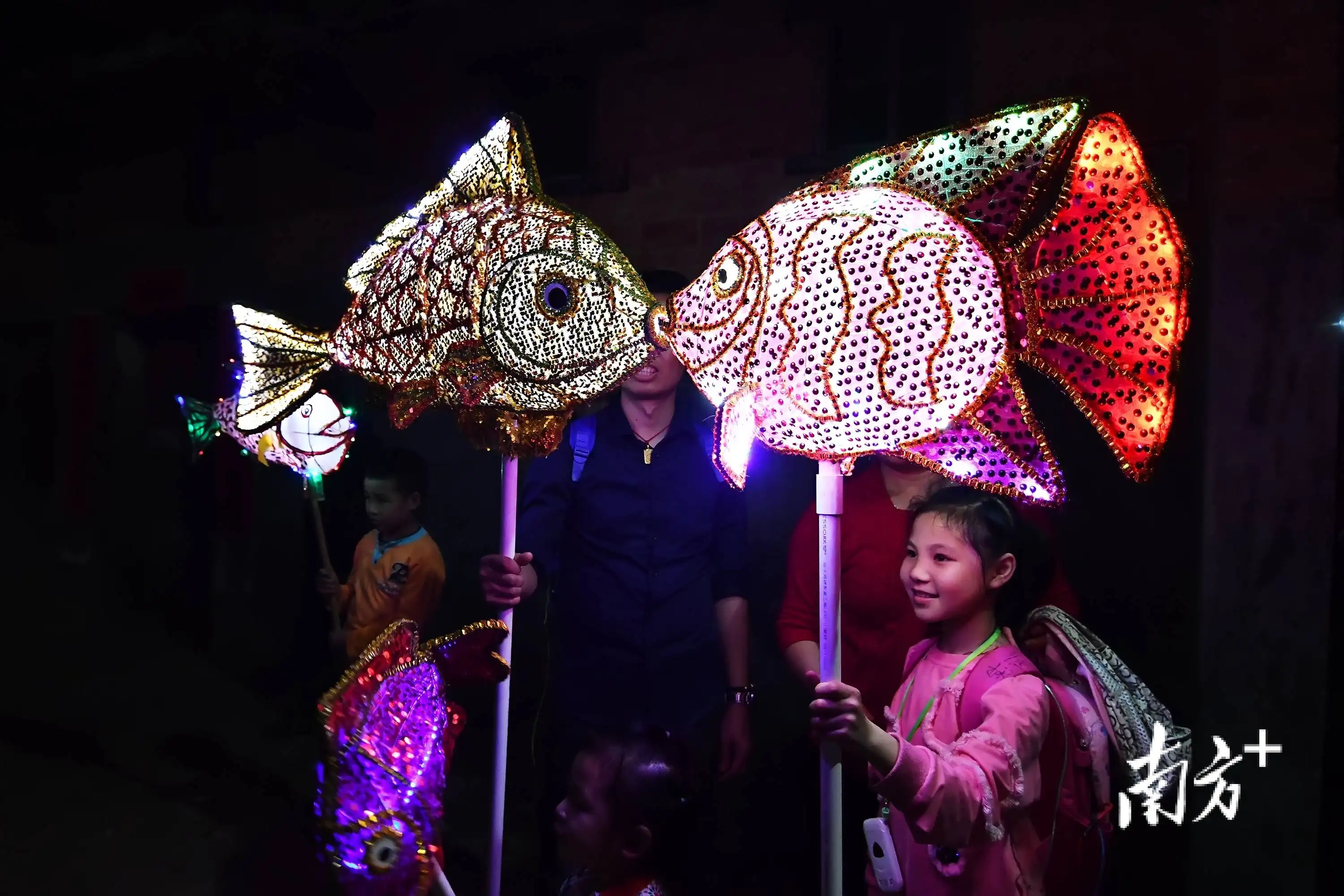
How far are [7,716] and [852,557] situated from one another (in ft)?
9.86

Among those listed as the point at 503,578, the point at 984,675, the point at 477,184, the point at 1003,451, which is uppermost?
the point at 477,184

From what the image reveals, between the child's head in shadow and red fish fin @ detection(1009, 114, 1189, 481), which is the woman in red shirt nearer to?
the child's head in shadow

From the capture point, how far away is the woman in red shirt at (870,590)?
4.68 feet

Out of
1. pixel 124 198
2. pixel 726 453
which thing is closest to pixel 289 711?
pixel 124 198

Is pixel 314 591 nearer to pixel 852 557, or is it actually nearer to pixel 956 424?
pixel 852 557

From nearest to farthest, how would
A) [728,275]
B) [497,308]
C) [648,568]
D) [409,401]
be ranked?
[728,275] < [497,308] < [409,401] < [648,568]

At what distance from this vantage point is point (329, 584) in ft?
6.73

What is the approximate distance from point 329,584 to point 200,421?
0.48 metres

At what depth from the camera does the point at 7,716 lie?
289cm

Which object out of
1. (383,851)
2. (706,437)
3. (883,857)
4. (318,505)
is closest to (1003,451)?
(883,857)

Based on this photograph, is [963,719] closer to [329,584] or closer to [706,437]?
[706,437]

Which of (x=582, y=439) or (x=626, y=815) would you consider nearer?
(x=626, y=815)

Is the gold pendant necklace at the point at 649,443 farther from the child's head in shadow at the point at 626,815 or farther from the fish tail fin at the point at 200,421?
the fish tail fin at the point at 200,421

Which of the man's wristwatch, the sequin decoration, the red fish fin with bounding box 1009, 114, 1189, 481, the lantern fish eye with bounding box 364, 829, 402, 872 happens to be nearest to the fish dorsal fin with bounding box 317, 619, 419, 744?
the lantern fish eye with bounding box 364, 829, 402, 872
